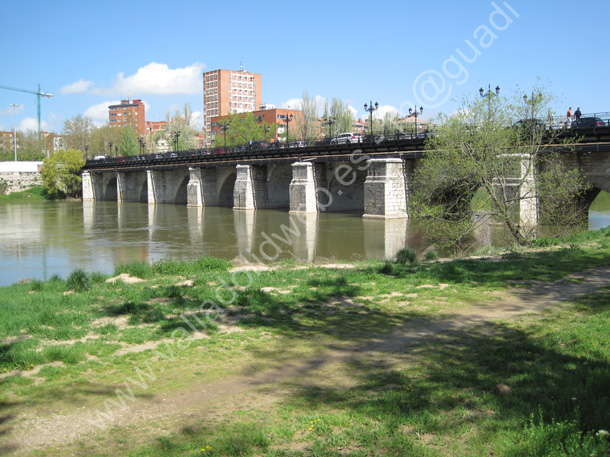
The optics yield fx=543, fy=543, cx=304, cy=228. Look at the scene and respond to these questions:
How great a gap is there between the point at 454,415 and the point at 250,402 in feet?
6.58

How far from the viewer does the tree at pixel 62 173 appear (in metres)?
72.2

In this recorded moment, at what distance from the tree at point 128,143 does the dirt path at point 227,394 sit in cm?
8987

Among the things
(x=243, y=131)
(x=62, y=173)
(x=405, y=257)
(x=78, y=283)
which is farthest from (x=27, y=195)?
(x=405, y=257)

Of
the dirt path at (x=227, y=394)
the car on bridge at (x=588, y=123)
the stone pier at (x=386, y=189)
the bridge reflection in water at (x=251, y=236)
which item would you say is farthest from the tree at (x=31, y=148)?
the dirt path at (x=227, y=394)

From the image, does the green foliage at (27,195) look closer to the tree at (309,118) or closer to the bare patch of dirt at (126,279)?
the tree at (309,118)

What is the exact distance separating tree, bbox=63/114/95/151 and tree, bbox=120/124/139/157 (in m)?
14.2

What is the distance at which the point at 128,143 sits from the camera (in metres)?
92.4

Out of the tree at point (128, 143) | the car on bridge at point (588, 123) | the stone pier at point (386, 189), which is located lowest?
the stone pier at point (386, 189)

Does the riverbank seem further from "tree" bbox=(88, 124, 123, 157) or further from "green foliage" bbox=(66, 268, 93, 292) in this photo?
"tree" bbox=(88, 124, 123, 157)

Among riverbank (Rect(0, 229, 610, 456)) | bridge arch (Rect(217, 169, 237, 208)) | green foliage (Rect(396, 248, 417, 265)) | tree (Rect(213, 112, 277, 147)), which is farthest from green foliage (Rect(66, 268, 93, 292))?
tree (Rect(213, 112, 277, 147))

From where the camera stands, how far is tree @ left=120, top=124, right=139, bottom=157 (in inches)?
3605

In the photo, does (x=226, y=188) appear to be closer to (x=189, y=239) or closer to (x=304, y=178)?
(x=304, y=178)

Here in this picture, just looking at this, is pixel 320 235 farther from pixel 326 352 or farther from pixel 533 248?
pixel 326 352

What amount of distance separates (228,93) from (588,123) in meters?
121
